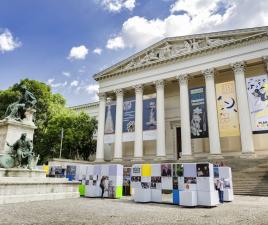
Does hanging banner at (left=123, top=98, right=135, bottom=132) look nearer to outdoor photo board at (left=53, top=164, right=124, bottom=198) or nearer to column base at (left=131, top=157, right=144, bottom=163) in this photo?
column base at (left=131, top=157, right=144, bottom=163)

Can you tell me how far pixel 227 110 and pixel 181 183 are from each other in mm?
14898

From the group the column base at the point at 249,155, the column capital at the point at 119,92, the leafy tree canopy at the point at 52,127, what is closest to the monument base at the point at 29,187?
the column base at the point at 249,155

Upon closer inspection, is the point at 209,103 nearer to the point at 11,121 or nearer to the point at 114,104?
the point at 114,104

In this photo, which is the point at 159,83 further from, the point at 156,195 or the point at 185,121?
the point at 156,195

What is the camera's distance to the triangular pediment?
2583 centimetres

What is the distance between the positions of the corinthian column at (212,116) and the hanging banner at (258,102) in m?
3.56

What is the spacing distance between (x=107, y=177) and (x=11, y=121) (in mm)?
6486

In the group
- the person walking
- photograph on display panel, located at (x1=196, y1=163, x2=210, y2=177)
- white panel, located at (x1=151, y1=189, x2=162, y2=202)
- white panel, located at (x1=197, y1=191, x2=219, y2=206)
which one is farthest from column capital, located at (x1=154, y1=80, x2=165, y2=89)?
white panel, located at (x1=197, y1=191, x2=219, y2=206)

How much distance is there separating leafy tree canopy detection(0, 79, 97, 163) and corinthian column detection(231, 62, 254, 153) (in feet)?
72.2

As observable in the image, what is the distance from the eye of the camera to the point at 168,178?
1227cm

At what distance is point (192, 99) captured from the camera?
26.5 m

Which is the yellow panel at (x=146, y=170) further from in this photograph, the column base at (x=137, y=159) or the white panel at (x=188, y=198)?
the column base at (x=137, y=159)

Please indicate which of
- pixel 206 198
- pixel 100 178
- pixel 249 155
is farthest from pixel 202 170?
pixel 249 155

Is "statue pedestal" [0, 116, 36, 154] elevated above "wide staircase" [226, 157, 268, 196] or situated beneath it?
elevated above
